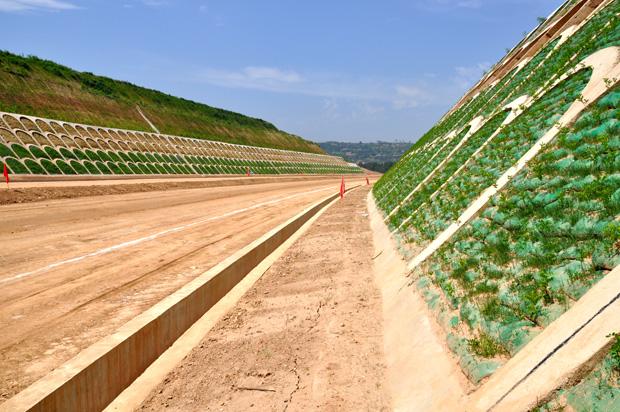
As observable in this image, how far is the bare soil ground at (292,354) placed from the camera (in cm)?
474

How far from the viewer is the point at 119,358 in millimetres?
5000

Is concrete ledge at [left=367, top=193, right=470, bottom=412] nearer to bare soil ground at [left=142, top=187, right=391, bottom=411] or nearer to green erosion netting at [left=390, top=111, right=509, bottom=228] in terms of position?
bare soil ground at [left=142, top=187, right=391, bottom=411]

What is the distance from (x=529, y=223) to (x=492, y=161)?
4.41m

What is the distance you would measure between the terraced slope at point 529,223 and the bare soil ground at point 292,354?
103cm

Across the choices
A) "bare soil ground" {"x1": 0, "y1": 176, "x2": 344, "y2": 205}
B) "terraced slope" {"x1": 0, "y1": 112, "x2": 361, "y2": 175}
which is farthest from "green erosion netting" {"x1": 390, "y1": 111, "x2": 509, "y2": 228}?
"terraced slope" {"x1": 0, "y1": 112, "x2": 361, "y2": 175}

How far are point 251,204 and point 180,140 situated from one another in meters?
37.0

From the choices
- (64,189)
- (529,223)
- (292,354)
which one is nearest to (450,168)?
(529,223)

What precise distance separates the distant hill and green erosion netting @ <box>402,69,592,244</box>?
115 feet

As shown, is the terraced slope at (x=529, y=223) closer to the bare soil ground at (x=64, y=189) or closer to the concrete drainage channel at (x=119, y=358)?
the concrete drainage channel at (x=119, y=358)

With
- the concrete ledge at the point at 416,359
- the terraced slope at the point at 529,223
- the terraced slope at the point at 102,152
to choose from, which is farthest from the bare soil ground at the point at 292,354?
the terraced slope at the point at 102,152

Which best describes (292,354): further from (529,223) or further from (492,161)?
(492,161)

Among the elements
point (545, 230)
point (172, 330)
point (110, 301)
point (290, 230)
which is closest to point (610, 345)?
point (545, 230)

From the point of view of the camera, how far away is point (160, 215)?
17953 millimetres

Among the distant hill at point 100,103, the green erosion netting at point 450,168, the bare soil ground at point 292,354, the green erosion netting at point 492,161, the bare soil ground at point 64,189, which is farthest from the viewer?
the distant hill at point 100,103
